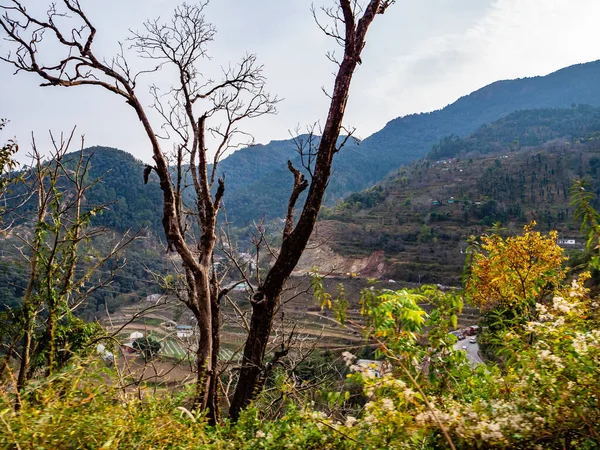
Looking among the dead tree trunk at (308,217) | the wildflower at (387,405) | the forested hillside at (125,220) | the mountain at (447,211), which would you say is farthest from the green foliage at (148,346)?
the mountain at (447,211)

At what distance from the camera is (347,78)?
3.26m

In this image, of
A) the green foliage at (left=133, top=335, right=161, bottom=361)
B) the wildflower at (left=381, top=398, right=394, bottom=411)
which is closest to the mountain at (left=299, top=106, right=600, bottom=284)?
the green foliage at (left=133, top=335, right=161, bottom=361)

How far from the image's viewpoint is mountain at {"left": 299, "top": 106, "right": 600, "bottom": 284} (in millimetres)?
54875

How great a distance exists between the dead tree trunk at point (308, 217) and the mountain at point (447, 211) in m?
40.1

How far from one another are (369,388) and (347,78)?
98.9 inches

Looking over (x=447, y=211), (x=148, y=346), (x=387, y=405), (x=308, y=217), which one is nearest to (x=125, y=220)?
(x=447, y=211)

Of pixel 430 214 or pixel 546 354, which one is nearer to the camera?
pixel 546 354

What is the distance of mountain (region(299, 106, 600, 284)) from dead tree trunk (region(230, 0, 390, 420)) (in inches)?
1578

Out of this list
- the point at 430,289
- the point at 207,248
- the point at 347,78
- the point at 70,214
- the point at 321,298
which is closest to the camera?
the point at 430,289

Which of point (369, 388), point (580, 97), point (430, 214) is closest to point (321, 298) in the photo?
point (369, 388)

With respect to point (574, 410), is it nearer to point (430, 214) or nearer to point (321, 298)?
point (321, 298)

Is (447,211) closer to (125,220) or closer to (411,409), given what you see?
(125,220)

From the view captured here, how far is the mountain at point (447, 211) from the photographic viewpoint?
54875mm

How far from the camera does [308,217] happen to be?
334 cm
